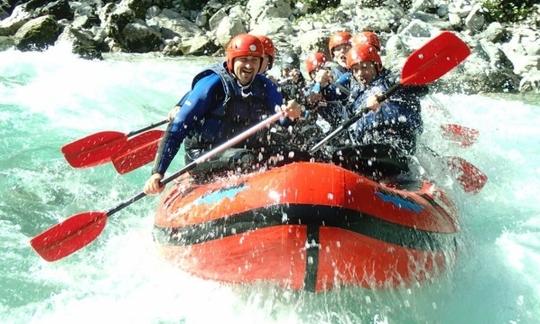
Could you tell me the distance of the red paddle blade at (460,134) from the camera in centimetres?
589

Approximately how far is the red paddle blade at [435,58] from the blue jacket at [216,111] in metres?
0.97

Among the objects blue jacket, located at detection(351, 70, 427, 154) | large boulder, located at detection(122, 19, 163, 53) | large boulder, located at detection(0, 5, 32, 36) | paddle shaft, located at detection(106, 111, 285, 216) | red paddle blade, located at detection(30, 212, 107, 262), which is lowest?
large boulder, located at detection(0, 5, 32, 36)

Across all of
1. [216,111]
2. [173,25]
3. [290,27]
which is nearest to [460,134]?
[216,111]

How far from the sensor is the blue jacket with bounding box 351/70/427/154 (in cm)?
432

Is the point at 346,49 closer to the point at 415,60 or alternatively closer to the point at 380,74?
the point at 380,74

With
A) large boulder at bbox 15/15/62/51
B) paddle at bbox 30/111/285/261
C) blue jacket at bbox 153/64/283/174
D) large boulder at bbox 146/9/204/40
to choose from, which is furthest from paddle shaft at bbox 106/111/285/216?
large boulder at bbox 146/9/204/40

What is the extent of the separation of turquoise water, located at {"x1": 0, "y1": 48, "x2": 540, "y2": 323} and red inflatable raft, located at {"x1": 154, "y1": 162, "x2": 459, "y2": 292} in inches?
8.6

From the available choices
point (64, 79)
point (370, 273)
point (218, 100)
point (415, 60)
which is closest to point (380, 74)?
point (415, 60)

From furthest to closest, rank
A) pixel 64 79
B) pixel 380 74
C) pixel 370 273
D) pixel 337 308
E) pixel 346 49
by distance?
pixel 64 79, pixel 346 49, pixel 380 74, pixel 337 308, pixel 370 273

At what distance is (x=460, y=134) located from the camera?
5.91 m

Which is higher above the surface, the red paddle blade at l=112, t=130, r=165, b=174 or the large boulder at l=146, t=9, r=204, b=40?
the red paddle blade at l=112, t=130, r=165, b=174

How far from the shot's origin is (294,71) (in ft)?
17.7

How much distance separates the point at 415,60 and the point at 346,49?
6.00 feet

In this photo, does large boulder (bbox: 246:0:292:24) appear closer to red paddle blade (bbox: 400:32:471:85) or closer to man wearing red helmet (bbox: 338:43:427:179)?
man wearing red helmet (bbox: 338:43:427:179)
